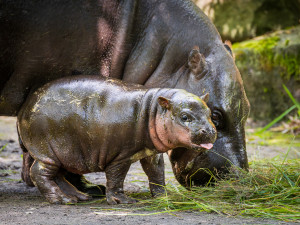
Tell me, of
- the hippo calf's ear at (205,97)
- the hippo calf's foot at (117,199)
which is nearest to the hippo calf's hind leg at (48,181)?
the hippo calf's foot at (117,199)

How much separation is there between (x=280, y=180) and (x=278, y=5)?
7323mm

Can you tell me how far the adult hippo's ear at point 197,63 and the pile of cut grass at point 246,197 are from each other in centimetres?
84

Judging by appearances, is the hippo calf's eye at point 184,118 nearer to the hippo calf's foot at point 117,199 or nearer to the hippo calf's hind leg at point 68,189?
the hippo calf's foot at point 117,199

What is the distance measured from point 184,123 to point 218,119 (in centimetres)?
67

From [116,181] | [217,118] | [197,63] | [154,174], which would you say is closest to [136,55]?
[197,63]

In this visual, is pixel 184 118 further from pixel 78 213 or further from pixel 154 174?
pixel 78 213

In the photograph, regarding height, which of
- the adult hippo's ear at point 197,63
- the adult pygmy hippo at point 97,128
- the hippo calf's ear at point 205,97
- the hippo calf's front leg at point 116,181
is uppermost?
the adult hippo's ear at point 197,63

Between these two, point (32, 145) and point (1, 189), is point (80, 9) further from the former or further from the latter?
point (1, 189)

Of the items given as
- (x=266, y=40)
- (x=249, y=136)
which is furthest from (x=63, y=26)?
(x=266, y=40)

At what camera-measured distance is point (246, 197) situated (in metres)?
3.56

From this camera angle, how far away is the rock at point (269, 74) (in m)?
9.38

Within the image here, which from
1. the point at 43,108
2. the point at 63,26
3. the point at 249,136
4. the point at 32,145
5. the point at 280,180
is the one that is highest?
the point at 63,26

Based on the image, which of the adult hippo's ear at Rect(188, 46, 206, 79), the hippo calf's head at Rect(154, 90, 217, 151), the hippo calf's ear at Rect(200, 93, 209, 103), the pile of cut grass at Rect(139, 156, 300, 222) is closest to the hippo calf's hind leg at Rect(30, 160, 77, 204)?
the pile of cut grass at Rect(139, 156, 300, 222)

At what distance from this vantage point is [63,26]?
4195 mm
